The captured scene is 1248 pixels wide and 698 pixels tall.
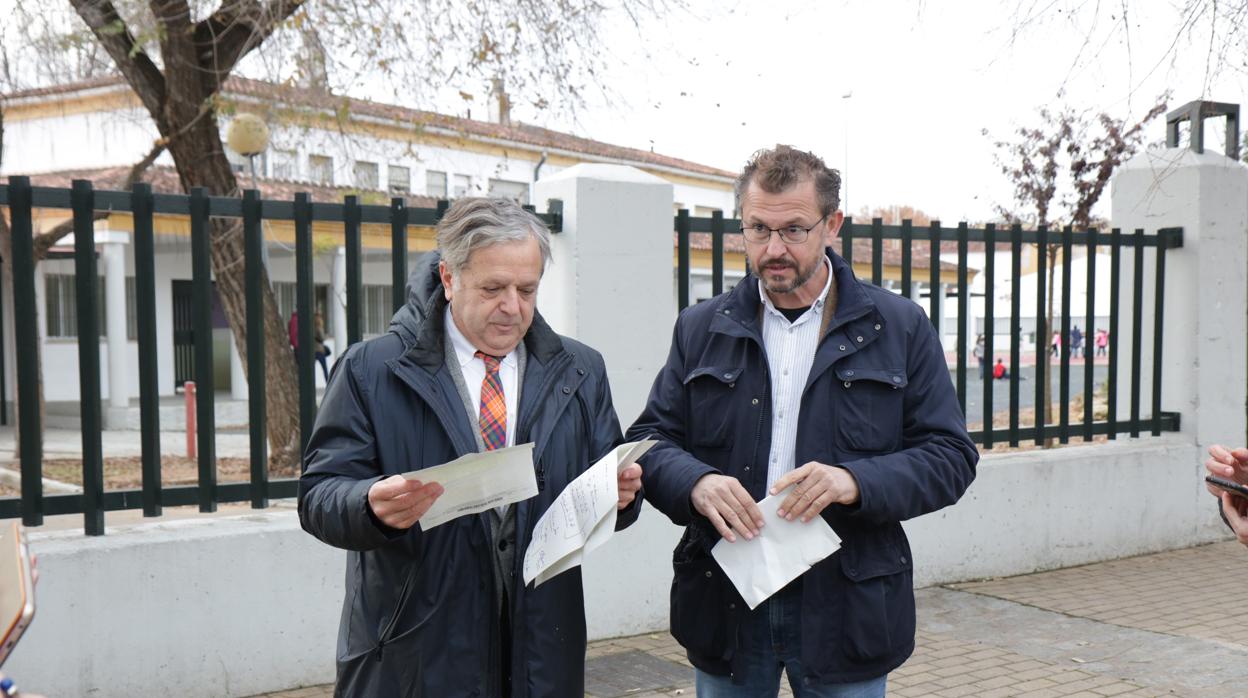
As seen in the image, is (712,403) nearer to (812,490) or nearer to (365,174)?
(812,490)

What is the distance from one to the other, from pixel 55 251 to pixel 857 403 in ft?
65.2

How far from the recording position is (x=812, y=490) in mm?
2459

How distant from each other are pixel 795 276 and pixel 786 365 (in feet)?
0.72

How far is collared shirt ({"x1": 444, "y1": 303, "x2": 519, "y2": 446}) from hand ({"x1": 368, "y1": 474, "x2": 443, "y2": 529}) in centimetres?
39

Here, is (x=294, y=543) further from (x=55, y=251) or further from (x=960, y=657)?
(x=55, y=251)

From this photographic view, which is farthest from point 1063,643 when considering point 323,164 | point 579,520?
point 323,164

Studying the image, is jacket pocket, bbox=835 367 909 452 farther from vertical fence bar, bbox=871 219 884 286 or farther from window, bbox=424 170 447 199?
window, bbox=424 170 447 199

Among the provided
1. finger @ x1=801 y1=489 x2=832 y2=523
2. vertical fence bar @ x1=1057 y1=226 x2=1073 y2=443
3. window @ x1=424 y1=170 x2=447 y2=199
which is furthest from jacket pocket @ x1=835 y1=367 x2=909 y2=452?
window @ x1=424 y1=170 x2=447 y2=199

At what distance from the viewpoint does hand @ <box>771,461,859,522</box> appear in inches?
96.9

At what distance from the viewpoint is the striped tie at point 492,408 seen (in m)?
2.49

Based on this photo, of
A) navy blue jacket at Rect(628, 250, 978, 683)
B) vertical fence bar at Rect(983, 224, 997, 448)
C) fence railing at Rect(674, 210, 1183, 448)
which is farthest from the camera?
vertical fence bar at Rect(983, 224, 997, 448)

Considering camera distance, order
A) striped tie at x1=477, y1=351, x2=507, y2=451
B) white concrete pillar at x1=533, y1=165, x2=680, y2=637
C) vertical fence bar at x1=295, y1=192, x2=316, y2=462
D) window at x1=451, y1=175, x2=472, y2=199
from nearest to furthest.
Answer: striped tie at x1=477, y1=351, x2=507, y2=451 → vertical fence bar at x1=295, y1=192, x2=316, y2=462 → white concrete pillar at x1=533, y1=165, x2=680, y2=637 → window at x1=451, y1=175, x2=472, y2=199

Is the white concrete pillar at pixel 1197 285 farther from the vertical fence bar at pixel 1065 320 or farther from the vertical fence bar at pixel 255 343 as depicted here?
the vertical fence bar at pixel 255 343

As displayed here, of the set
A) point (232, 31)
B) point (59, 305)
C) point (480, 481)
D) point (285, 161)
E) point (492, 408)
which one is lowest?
point (480, 481)
